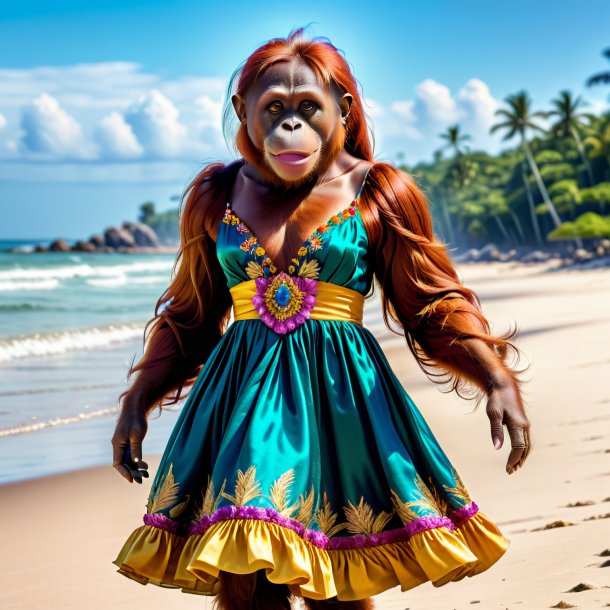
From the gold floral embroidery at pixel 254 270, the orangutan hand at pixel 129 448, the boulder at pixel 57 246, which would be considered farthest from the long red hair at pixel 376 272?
the boulder at pixel 57 246

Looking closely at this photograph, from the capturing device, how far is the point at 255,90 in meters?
2.98

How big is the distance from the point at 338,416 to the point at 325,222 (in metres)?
0.52

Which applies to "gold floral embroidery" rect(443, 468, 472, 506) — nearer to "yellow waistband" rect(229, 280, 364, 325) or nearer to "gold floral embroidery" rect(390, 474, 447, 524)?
"gold floral embroidery" rect(390, 474, 447, 524)

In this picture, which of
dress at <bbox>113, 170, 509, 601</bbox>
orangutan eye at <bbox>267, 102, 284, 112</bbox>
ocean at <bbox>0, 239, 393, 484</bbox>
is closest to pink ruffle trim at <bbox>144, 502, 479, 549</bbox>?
dress at <bbox>113, 170, 509, 601</bbox>

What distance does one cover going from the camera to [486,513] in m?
5.09

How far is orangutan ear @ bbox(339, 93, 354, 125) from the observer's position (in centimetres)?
305

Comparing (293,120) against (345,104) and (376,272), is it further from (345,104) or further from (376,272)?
(376,272)

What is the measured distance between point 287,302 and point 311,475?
465 mm

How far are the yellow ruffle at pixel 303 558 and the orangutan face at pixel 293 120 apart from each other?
93 cm

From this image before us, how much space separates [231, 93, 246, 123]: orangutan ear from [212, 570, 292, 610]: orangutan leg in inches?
47.2

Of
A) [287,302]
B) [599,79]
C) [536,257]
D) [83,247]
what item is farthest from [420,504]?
[83,247]

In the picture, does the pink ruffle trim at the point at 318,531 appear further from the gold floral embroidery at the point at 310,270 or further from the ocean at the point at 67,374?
the ocean at the point at 67,374

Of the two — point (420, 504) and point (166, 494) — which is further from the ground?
point (166, 494)

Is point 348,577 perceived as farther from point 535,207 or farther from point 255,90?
point 535,207
